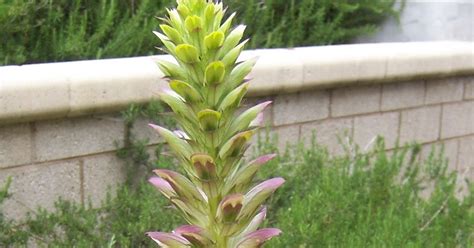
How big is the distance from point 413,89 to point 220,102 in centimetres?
478

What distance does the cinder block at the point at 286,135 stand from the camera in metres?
4.98

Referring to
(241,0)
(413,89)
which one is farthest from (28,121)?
(413,89)

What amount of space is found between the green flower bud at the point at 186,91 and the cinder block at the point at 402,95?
4.51 meters

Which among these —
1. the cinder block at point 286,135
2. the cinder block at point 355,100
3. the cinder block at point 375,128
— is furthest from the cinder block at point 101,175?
the cinder block at point 375,128

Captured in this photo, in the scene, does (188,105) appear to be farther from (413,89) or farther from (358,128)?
(413,89)

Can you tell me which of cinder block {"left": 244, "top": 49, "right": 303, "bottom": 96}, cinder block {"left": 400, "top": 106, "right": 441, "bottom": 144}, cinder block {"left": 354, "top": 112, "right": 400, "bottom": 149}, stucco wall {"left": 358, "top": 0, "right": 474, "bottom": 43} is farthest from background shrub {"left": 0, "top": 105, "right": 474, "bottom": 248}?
stucco wall {"left": 358, "top": 0, "right": 474, "bottom": 43}

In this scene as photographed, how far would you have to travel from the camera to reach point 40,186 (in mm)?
3877

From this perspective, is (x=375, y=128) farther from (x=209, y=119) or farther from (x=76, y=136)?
(x=209, y=119)

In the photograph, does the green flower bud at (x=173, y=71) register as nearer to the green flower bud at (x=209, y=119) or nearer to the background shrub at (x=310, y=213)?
the green flower bud at (x=209, y=119)

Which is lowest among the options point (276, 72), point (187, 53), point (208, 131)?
point (276, 72)

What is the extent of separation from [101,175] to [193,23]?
3.04 meters

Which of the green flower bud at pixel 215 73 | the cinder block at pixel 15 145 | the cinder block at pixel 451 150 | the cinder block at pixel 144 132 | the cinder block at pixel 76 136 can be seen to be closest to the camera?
the green flower bud at pixel 215 73

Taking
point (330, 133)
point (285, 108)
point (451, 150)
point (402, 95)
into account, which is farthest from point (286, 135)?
point (451, 150)

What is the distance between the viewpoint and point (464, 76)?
6.18m
